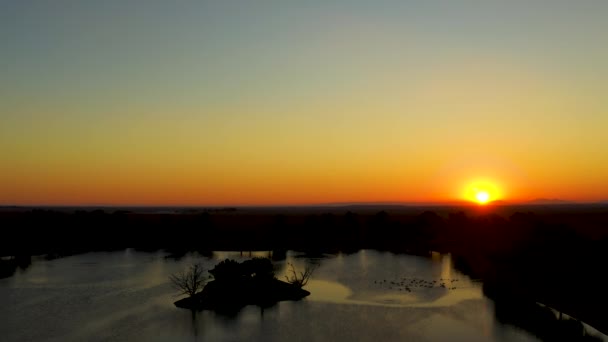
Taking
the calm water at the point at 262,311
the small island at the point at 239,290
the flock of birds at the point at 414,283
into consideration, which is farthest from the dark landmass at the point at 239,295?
the flock of birds at the point at 414,283

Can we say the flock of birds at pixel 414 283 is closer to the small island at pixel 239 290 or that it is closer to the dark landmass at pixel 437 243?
the dark landmass at pixel 437 243

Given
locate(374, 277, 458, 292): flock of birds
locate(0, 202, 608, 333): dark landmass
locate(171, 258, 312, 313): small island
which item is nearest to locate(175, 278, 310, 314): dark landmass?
locate(171, 258, 312, 313): small island

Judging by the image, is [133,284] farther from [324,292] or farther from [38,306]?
[324,292]

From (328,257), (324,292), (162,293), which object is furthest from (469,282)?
(162,293)

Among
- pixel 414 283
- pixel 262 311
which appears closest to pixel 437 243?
pixel 414 283

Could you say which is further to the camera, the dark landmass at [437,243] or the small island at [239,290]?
the dark landmass at [437,243]

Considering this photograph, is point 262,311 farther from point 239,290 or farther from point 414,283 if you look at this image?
point 414,283
